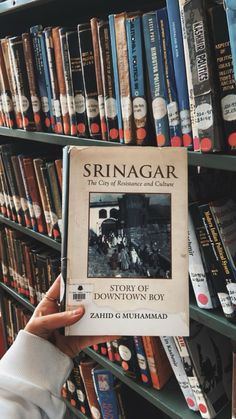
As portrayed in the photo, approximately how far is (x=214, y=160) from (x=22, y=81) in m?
0.81

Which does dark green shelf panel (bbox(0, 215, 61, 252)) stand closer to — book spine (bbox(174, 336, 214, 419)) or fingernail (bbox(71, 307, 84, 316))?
book spine (bbox(174, 336, 214, 419))

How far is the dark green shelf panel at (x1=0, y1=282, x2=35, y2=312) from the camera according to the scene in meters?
1.79

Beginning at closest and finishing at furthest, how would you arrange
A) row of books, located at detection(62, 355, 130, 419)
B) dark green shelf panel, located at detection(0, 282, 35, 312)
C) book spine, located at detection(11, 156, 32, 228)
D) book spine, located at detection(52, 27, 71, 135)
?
book spine, located at detection(52, 27, 71, 135) → row of books, located at detection(62, 355, 130, 419) → book spine, located at detection(11, 156, 32, 228) → dark green shelf panel, located at detection(0, 282, 35, 312)

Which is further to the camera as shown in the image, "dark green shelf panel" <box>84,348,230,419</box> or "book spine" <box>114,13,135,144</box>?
"dark green shelf panel" <box>84,348,230,419</box>

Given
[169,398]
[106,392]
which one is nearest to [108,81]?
[169,398]

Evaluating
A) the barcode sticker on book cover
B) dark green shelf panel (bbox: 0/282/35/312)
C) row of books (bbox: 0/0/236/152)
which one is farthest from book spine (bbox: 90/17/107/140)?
dark green shelf panel (bbox: 0/282/35/312)

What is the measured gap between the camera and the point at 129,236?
2.64 ft

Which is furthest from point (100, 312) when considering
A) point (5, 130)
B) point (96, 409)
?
point (5, 130)

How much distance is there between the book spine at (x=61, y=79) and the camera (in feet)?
3.95

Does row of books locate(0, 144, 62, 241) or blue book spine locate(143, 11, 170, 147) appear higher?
blue book spine locate(143, 11, 170, 147)

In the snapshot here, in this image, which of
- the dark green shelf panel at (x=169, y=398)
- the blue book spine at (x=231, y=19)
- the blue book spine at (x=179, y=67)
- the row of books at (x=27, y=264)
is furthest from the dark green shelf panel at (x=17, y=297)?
the blue book spine at (x=231, y=19)

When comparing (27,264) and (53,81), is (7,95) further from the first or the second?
(27,264)

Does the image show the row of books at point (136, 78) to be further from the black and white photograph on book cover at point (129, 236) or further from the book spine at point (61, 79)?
the black and white photograph on book cover at point (129, 236)

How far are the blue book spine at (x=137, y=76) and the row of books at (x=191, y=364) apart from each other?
1.65 ft
